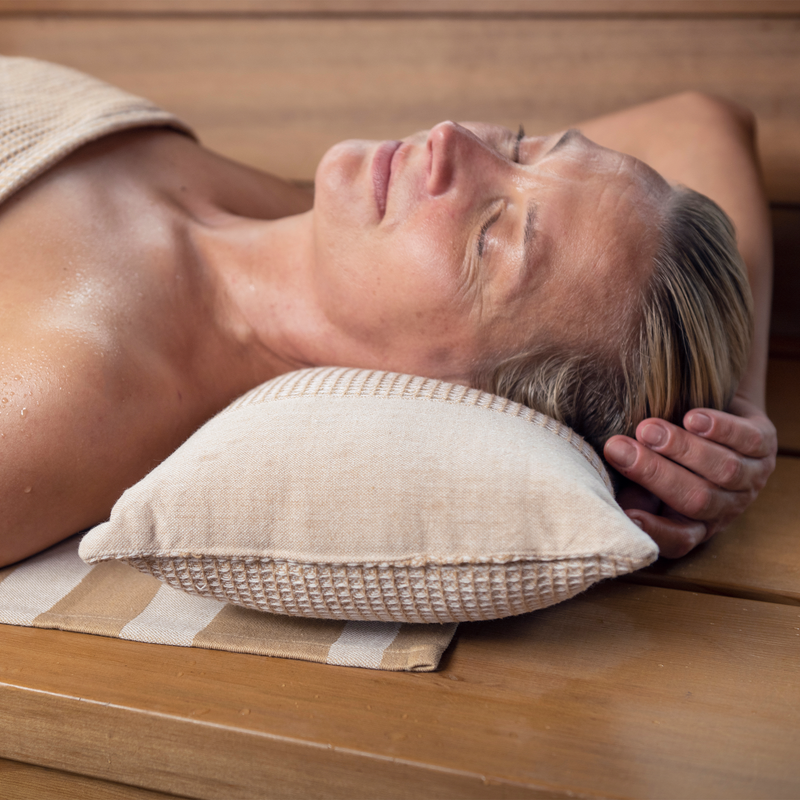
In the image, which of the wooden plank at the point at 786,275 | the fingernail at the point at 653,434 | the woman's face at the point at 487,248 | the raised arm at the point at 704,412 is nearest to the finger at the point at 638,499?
the raised arm at the point at 704,412

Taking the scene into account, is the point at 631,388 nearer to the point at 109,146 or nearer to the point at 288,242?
the point at 288,242

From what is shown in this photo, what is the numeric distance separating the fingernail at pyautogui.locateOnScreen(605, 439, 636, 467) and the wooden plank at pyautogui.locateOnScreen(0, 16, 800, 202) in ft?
3.72

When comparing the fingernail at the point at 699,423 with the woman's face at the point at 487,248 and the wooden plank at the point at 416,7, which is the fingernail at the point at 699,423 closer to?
the woman's face at the point at 487,248

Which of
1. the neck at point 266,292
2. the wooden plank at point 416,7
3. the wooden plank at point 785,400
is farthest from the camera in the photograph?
the wooden plank at point 416,7

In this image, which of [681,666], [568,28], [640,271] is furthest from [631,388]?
[568,28]

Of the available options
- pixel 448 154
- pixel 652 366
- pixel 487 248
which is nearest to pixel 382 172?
pixel 448 154

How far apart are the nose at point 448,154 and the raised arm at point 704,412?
1.43 ft

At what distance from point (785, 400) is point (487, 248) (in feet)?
2.78

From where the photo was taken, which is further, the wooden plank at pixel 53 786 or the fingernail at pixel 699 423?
the fingernail at pixel 699 423

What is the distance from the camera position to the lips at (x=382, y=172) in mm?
1115

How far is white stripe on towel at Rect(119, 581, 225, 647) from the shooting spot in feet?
2.91

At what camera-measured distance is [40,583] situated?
3.22ft

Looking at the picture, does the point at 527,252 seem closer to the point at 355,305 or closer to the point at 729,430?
the point at 355,305

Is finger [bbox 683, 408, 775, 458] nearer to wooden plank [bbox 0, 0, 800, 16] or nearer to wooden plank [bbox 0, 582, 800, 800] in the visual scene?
wooden plank [bbox 0, 582, 800, 800]
